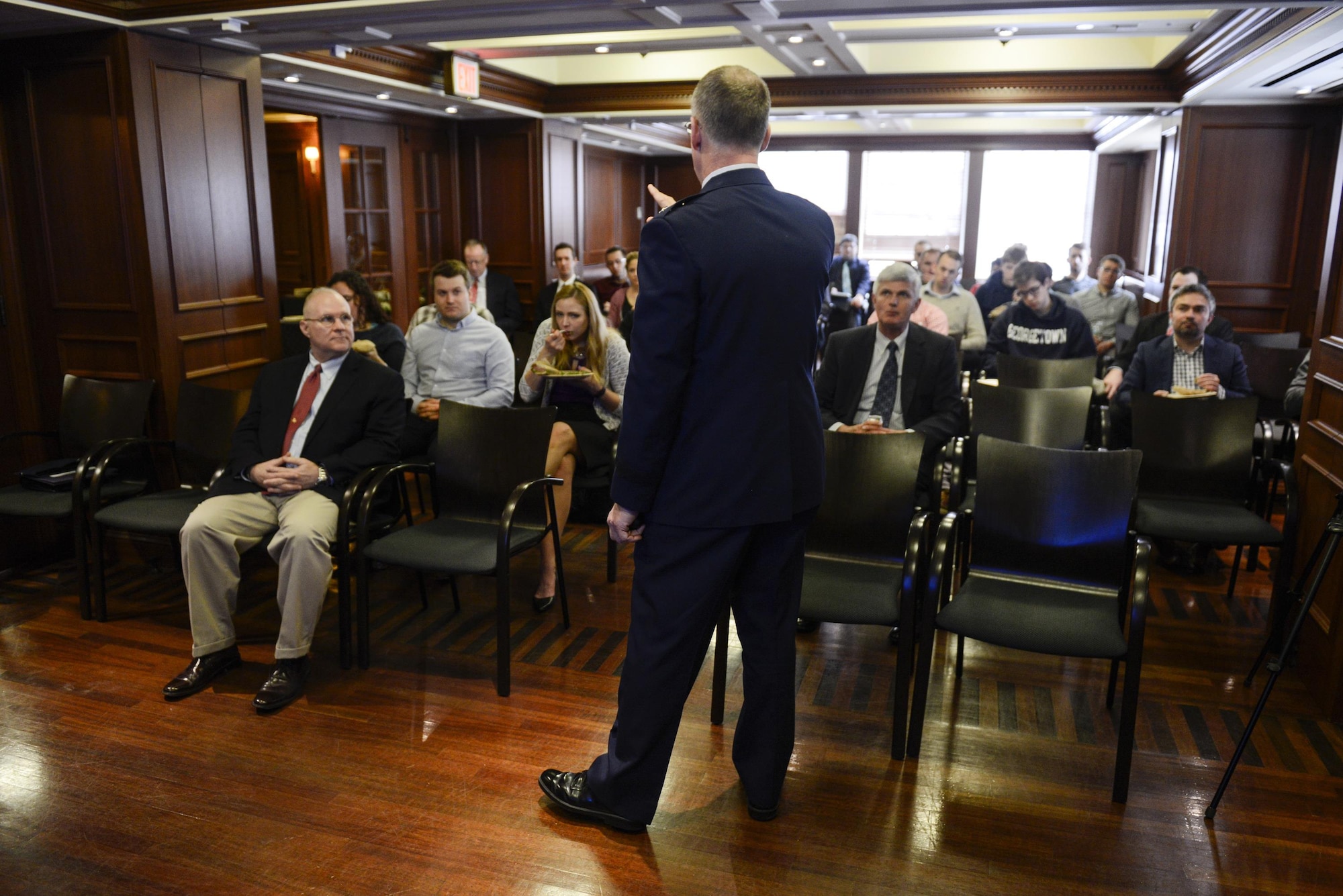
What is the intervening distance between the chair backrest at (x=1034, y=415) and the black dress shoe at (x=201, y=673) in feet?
10.5

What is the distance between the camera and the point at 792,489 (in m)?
2.24

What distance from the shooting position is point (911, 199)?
13.9 meters

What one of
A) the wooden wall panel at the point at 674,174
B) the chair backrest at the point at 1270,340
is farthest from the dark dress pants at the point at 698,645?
the wooden wall panel at the point at 674,174

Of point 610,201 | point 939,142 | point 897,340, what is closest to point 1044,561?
point 897,340

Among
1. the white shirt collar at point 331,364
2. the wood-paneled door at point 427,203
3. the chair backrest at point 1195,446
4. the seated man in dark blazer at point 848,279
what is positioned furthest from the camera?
the seated man in dark blazer at point 848,279

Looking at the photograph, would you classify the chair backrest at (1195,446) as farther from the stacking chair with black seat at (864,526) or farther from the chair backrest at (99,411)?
the chair backrest at (99,411)

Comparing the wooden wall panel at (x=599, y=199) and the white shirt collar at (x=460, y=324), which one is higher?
the wooden wall panel at (x=599, y=199)

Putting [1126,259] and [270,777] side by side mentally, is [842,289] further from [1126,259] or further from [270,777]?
[270,777]

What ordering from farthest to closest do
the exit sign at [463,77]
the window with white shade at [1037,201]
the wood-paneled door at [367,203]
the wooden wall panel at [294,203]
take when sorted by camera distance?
the window with white shade at [1037,201] → the wooden wall panel at [294,203] → the wood-paneled door at [367,203] → the exit sign at [463,77]

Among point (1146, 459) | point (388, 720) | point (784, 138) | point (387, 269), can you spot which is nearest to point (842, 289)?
point (784, 138)

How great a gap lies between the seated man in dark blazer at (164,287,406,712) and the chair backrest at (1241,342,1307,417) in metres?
5.00

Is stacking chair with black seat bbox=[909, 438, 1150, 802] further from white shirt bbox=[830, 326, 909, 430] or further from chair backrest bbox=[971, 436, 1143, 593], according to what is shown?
white shirt bbox=[830, 326, 909, 430]

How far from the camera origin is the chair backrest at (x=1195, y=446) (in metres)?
3.96

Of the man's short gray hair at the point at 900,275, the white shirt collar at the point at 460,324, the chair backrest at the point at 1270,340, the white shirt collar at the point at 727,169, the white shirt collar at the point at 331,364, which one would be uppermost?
the white shirt collar at the point at 727,169
